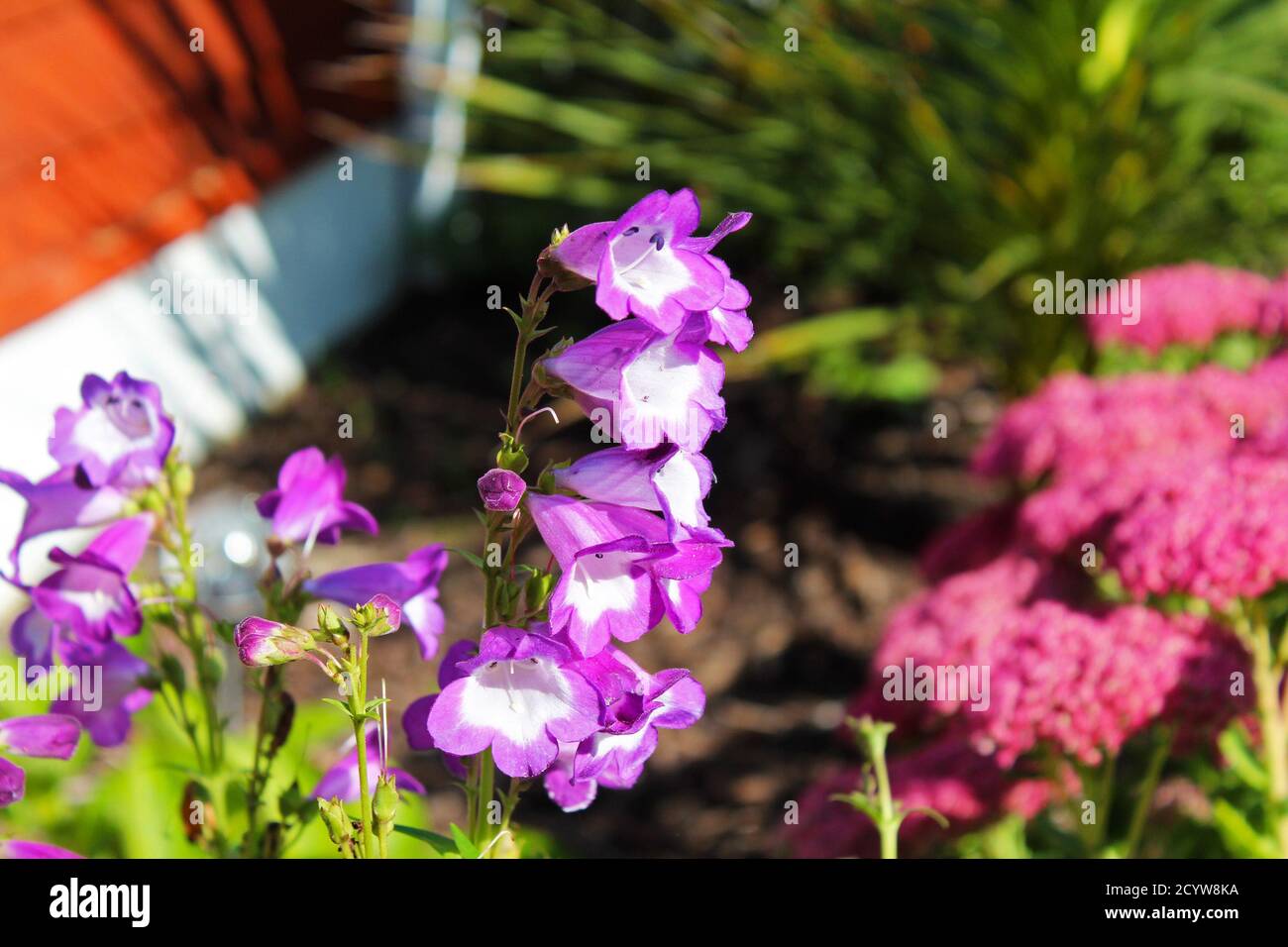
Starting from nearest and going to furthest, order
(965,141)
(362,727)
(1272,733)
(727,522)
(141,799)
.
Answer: (362,727), (1272,733), (141,799), (965,141), (727,522)

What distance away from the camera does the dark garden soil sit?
7.12 ft

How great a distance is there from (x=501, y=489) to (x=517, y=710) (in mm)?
103

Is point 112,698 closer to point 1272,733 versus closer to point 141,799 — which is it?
point 141,799

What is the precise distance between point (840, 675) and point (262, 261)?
207 centimetres

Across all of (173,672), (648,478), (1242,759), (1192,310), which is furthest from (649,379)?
(1192,310)

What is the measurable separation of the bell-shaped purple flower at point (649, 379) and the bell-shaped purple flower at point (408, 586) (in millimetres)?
158

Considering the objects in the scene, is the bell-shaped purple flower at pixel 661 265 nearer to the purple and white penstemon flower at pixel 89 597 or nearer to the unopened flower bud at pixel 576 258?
the unopened flower bud at pixel 576 258

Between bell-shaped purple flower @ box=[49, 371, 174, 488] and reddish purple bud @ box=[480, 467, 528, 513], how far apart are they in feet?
0.88

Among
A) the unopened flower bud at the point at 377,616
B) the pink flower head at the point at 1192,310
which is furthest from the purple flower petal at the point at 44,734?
the pink flower head at the point at 1192,310

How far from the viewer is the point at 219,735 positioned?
0.77 meters

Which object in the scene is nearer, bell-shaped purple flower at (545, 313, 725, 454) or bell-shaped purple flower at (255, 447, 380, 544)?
bell-shaped purple flower at (545, 313, 725, 454)

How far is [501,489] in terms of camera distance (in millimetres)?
551

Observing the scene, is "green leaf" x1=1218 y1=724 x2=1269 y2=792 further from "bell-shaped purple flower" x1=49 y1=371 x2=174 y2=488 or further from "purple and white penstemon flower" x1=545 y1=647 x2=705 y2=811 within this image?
"bell-shaped purple flower" x1=49 y1=371 x2=174 y2=488

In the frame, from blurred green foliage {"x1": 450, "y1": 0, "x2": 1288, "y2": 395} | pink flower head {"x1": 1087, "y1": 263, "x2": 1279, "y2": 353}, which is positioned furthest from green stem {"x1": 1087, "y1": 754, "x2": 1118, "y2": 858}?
blurred green foliage {"x1": 450, "y1": 0, "x2": 1288, "y2": 395}
